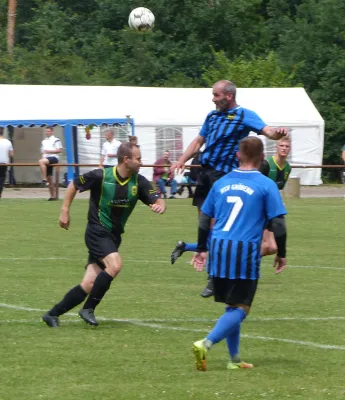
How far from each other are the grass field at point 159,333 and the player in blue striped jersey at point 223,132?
1.29 m

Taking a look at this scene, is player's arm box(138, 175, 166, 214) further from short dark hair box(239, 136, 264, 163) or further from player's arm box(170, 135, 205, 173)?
short dark hair box(239, 136, 264, 163)

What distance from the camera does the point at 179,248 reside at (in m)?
11.8

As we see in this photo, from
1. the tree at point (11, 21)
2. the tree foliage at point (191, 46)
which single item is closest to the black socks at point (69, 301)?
the tree foliage at point (191, 46)

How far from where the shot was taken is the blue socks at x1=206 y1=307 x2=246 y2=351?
7254mm

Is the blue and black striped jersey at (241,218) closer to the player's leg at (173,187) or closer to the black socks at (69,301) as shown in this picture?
the black socks at (69,301)

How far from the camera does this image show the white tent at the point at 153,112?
111 feet

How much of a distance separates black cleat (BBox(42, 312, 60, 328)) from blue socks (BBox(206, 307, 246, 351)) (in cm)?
219

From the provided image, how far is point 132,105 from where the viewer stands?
1399 inches

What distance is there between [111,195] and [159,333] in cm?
119

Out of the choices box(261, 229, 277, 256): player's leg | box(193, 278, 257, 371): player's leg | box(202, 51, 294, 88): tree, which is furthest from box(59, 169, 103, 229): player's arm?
box(202, 51, 294, 88): tree

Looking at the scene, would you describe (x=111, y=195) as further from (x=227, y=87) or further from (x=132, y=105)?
(x=132, y=105)

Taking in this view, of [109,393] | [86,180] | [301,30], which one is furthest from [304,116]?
[109,393]

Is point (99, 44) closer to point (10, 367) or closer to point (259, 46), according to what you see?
point (259, 46)

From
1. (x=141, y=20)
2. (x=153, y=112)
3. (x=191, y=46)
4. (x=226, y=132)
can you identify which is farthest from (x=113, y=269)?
(x=191, y=46)
